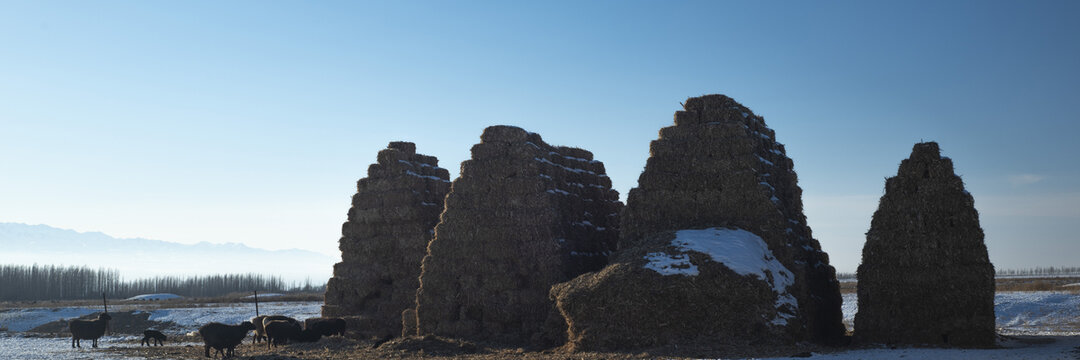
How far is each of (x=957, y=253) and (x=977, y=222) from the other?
3.61ft

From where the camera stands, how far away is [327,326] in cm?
3312

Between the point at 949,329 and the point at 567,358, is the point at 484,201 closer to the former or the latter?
the point at 567,358

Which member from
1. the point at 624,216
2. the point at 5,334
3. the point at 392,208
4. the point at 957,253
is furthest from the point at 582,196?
the point at 5,334

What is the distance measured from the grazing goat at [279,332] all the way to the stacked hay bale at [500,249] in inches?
207

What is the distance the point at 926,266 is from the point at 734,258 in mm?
5559

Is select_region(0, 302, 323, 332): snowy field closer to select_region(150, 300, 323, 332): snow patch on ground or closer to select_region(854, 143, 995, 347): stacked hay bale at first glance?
select_region(150, 300, 323, 332): snow patch on ground

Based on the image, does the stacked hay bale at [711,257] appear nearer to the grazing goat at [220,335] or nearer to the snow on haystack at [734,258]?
the snow on haystack at [734,258]

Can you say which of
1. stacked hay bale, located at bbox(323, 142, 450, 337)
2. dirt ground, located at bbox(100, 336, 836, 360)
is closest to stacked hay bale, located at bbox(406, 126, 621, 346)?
dirt ground, located at bbox(100, 336, 836, 360)

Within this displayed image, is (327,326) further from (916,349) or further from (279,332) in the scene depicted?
(916,349)

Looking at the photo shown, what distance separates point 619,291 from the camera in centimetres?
2384

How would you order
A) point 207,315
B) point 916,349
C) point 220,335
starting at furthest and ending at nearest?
point 207,315 → point 220,335 → point 916,349

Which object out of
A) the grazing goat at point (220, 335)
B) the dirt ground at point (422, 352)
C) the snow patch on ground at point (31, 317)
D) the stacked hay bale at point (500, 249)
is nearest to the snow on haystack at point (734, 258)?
the dirt ground at point (422, 352)

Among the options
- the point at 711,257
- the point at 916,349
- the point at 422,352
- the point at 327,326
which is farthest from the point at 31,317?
the point at 916,349

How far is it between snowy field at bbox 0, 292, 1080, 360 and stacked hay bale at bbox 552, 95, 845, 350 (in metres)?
3.22
